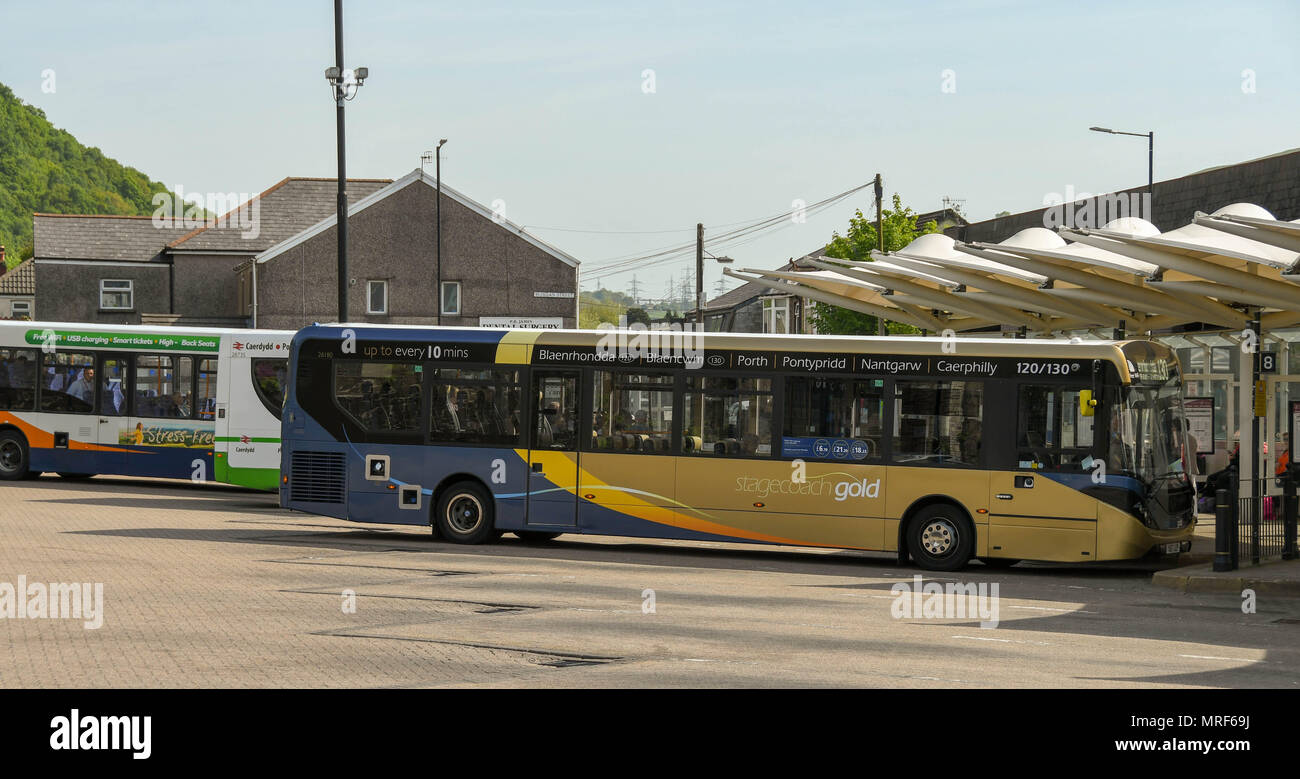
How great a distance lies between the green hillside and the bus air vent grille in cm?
10174

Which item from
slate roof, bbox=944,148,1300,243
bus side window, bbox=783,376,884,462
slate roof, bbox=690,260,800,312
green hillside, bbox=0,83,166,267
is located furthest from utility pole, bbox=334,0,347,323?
green hillside, bbox=0,83,166,267

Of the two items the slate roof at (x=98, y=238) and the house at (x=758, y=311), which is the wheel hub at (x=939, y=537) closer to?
the house at (x=758, y=311)

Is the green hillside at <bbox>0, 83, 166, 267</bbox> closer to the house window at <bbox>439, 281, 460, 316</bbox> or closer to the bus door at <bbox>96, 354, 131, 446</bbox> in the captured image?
the house window at <bbox>439, 281, 460, 316</bbox>

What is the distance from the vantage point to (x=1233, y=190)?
27.0m

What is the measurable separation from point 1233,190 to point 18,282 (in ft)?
294

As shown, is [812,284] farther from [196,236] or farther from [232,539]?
[196,236]

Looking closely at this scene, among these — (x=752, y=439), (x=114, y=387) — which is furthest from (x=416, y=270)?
(x=752, y=439)

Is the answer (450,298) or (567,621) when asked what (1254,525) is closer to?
(567,621)

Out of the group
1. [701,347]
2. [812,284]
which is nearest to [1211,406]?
[812,284]

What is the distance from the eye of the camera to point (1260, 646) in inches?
466

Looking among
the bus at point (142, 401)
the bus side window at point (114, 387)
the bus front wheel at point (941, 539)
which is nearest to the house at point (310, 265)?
the bus at point (142, 401)

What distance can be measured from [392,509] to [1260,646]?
445 inches

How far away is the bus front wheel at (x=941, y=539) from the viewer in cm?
1739

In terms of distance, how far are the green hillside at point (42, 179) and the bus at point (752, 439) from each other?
102 meters
